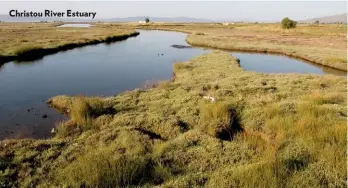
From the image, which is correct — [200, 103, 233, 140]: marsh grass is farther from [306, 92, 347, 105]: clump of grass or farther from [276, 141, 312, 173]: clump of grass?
[306, 92, 347, 105]: clump of grass

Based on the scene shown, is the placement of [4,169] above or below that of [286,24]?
below

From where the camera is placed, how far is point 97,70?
29422 mm

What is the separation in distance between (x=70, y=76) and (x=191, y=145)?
19.5m

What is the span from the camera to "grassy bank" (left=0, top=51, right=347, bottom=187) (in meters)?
7.74

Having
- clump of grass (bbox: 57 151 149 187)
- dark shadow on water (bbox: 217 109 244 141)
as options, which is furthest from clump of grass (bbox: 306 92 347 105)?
clump of grass (bbox: 57 151 149 187)

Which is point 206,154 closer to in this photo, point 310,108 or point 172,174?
point 172,174

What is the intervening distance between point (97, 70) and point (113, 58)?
810cm

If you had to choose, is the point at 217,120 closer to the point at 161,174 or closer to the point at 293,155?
the point at 293,155

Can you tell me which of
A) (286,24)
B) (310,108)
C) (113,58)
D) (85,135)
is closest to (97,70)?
(113,58)

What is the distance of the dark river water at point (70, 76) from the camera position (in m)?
14.9

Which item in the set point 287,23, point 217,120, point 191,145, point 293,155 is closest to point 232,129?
point 217,120

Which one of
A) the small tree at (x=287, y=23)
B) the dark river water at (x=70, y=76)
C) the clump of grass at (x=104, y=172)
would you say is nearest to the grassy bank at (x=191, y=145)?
the clump of grass at (x=104, y=172)

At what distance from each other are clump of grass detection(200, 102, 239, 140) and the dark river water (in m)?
6.73

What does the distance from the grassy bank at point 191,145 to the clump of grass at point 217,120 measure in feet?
0.13
